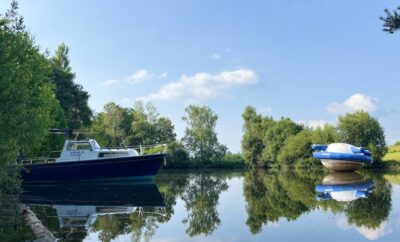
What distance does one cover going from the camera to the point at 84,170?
99.0 ft

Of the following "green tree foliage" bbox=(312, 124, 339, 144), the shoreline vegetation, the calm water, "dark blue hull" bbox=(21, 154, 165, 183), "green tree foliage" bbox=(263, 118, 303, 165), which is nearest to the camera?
the calm water

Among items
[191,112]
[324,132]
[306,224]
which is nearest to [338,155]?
[324,132]

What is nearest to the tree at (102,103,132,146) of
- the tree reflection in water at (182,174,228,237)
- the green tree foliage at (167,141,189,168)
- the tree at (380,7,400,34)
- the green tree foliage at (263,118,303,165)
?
the green tree foliage at (167,141,189,168)

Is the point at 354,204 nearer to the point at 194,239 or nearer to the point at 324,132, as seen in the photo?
the point at 194,239

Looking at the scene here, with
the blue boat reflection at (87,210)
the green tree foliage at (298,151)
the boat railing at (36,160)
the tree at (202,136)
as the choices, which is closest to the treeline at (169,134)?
the tree at (202,136)

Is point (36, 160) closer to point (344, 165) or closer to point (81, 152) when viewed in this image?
point (81, 152)

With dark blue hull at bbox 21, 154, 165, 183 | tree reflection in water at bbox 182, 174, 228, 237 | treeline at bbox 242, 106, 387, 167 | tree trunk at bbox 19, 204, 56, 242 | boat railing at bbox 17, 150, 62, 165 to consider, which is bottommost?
tree reflection in water at bbox 182, 174, 228, 237

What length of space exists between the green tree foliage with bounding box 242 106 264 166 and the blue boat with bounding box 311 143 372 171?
2479cm

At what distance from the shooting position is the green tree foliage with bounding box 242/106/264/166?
69.1 m

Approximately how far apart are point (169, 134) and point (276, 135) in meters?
19.2

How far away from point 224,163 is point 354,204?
5558cm

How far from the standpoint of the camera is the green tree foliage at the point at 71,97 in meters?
46.5

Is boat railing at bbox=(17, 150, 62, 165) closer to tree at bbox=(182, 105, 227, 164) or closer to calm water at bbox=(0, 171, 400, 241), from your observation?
calm water at bbox=(0, 171, 400, 241)

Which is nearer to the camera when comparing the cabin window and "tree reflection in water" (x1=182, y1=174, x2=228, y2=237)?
"tree reflection in water" (x1=182, y1=174, x2=228, y2=237)
